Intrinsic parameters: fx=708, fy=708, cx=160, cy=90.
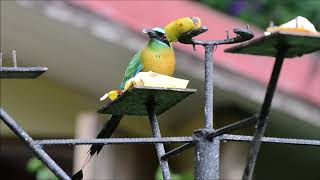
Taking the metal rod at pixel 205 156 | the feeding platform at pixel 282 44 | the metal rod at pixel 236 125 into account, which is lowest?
the metal rod at pixel 205 156

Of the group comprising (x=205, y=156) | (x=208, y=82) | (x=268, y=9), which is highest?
(x=268, y=9)

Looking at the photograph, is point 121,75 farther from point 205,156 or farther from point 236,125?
point 236,125

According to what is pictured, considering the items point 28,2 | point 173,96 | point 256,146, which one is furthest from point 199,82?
point 256,146

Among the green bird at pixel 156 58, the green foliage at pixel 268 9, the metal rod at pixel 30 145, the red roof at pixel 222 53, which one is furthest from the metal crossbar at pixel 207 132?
the green foliage at pixel 268 9

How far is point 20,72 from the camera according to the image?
0.90 meters

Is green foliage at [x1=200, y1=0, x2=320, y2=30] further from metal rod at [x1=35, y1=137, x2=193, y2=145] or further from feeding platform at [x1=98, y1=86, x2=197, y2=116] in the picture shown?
metal rod at [x1=35, y1=137, x2=193, y2=145]

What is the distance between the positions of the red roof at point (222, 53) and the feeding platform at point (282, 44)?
1.10 metres

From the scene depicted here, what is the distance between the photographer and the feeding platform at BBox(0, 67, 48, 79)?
89cm

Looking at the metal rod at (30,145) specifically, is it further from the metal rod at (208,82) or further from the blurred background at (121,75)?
the blurred background at (121,75)

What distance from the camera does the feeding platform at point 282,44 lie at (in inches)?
32.2

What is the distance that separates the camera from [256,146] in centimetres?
89

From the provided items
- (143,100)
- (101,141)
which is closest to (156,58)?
(143,100)

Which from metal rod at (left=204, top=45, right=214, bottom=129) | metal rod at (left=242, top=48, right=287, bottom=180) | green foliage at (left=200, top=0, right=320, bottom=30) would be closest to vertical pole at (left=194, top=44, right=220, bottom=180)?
metal rod at (left=204, top=45, right=214, bottom=129)

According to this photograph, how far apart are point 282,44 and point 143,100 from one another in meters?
0.27
